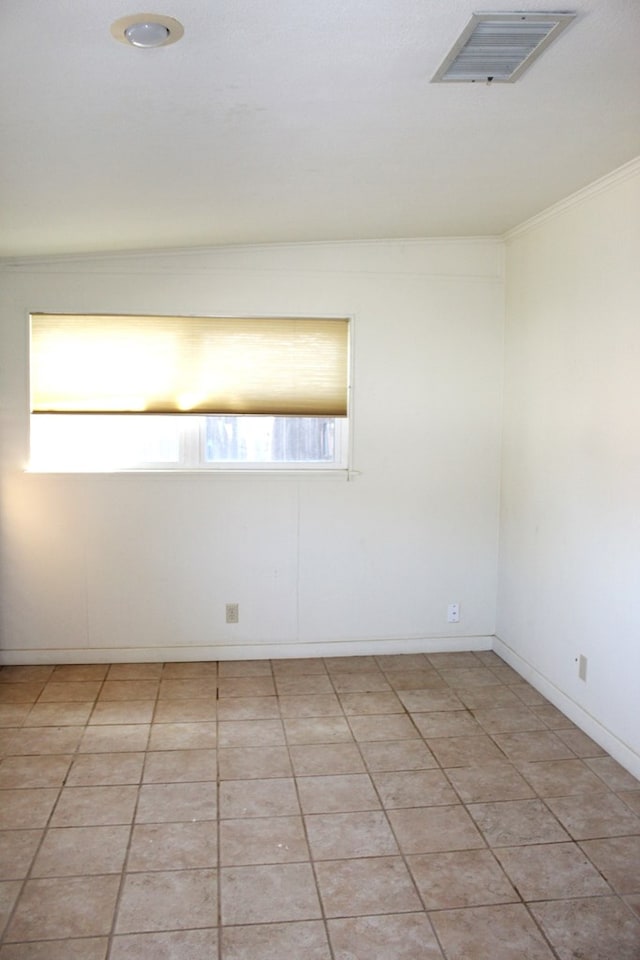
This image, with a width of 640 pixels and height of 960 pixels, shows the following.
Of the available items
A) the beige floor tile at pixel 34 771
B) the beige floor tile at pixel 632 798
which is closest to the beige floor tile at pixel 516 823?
the beige floor tile at pixel 632 798

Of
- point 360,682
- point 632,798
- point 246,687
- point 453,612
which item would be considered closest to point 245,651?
point 246,687

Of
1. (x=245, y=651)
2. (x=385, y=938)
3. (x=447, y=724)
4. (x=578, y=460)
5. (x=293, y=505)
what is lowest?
(x=385, y=938)

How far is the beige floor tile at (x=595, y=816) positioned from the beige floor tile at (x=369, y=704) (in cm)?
106

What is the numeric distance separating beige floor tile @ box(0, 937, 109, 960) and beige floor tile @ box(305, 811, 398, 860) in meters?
0.76

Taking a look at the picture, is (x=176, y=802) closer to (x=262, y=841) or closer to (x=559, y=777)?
(x=262, y=841)

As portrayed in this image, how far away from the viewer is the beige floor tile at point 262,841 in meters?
2.71

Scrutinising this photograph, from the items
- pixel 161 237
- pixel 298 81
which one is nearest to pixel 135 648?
pixel 161 237

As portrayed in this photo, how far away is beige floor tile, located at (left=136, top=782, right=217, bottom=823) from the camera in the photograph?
117 inches

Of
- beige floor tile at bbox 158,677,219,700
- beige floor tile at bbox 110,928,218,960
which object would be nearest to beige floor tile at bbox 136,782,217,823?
beige floor tile at bbox 110,928,218,960

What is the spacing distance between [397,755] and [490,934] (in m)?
1.18

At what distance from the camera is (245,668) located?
15.0 ft

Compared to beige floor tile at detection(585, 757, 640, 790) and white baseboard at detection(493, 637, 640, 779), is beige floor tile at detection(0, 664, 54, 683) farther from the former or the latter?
beige floor tile at detection(585, 757, 640, 790)

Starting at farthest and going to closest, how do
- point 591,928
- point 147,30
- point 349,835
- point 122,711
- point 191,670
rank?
point 191,670, point 122,711, point 349,835, point 591,928, point 147,30

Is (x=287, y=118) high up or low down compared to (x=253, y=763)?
up
